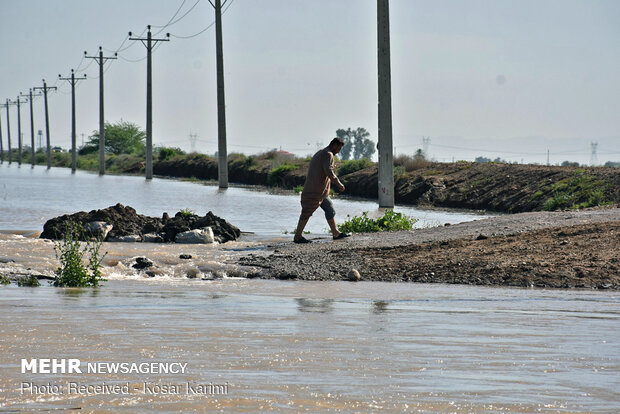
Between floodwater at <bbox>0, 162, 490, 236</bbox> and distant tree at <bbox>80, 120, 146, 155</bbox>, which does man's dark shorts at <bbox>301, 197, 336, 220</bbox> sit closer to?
floodwater at <bbox>0, 162, 490, 236</bbox>

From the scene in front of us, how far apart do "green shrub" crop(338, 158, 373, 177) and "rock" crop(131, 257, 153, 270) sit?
123 ft

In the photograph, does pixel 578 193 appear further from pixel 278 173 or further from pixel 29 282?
pixel 278 173

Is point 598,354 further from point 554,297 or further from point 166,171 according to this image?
point 166,171

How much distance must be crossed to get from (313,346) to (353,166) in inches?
1749

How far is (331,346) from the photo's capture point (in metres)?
6.84

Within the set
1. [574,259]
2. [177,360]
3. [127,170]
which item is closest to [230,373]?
[177,360]

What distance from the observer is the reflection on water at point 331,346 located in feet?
17.1

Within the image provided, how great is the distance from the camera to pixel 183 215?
18656mm

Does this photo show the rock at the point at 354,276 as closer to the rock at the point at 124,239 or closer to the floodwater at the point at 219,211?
the rock at the point at 124,239

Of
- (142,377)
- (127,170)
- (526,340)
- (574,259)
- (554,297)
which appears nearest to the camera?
(142,377)

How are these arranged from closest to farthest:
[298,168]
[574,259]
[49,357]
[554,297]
→ 1. [49,357]
2. [554,297]
3. [574,259]
4. [298,168]

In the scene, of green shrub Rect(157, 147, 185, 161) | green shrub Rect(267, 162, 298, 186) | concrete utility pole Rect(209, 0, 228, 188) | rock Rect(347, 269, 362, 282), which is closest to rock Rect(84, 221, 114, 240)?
rock Rect(347, 269, 362, 282)

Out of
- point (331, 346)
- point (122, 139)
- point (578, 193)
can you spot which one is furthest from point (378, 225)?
point (122, 139)

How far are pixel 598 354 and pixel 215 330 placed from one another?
2914 millimetres
